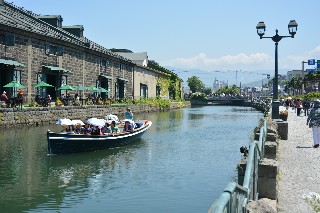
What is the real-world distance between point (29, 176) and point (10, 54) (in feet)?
78.3

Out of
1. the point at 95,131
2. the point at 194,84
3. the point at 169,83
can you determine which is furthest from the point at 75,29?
the point at 194,84

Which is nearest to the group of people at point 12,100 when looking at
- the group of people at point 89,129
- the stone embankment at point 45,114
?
the stone embankment at point 45,114

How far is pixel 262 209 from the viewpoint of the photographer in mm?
6707

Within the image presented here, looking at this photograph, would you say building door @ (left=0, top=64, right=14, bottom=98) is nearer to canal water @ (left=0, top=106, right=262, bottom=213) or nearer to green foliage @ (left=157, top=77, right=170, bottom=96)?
canal water @ (left=0, top=106, right=262, bottom=213)

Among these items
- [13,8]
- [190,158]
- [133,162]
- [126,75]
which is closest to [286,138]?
[190,158]

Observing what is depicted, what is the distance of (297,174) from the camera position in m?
12.2

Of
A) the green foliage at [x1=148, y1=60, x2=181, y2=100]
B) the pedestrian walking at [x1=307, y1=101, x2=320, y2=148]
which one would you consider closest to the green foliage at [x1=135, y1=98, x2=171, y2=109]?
the green foliage at [x1=148, y1=60, x2=181, y2=100]

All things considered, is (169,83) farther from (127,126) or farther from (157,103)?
(127,126)

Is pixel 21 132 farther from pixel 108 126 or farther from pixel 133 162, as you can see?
pixel 133 162

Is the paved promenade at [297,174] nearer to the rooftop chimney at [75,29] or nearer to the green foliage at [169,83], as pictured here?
the rooftop chimney at [75,29]

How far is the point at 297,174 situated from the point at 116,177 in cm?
719

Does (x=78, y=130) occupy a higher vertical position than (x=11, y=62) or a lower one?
lower

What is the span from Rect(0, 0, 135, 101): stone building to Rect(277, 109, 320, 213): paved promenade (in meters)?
26.2

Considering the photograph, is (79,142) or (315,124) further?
(79,142)
